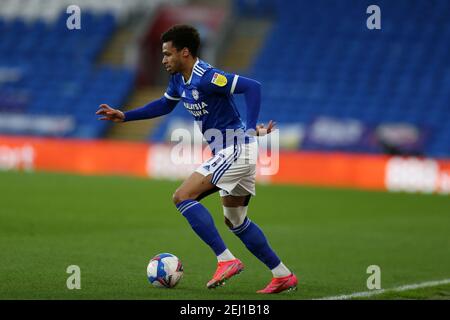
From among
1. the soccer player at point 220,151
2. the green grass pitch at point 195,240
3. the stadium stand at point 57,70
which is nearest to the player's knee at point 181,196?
the soccer player at point 220,151

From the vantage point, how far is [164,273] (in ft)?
25.3

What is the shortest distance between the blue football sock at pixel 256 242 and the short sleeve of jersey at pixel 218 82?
117 cm

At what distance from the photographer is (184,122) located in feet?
96.8

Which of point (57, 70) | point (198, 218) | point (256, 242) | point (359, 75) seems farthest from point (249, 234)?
point (57, 70)

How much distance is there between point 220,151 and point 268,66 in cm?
2358

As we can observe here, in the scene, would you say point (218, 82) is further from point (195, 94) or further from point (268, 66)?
point (268, 66)

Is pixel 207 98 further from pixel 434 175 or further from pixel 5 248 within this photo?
pixel 434 175

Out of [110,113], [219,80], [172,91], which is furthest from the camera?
[172,91]

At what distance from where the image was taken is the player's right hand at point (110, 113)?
7969 mm

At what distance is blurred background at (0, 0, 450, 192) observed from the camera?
27594 mm

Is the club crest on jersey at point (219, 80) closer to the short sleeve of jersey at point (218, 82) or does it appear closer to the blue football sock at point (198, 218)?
the short sleeve of jersey at point (218, 82)

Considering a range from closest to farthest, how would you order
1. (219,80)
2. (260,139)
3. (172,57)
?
1. (219,80)
2. (172,57)
3. (260,139)

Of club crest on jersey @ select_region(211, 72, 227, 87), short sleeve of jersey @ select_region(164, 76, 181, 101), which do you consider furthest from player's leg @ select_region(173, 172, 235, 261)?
short sleeve of jersey @ select_region(164, 76, 181, 101)
